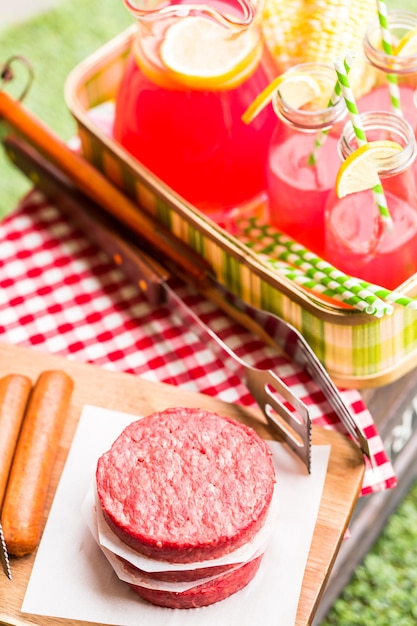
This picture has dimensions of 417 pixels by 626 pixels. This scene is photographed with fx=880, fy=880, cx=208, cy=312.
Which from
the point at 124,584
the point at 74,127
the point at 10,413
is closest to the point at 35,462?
the point at 10,413

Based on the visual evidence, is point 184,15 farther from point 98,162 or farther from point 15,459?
point 15,459

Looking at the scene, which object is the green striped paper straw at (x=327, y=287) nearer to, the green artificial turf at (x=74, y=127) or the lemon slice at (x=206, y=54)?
the lemon slice at (x=206, y=54)

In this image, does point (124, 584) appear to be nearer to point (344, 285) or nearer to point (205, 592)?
point (205, 592)

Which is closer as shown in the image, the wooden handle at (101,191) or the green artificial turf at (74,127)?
the wooden handle at (101,191)

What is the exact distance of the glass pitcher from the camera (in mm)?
1250

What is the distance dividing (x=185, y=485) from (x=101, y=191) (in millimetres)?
593

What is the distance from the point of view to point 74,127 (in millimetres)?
2447

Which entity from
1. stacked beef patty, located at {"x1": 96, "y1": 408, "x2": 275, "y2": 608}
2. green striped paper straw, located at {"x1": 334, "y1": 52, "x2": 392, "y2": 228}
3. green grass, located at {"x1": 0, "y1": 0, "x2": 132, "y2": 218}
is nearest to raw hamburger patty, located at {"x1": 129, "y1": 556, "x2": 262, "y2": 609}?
stacked beef patty, located at {"x1": 96, "y1": 408, "x2": 275, "y2": 608}

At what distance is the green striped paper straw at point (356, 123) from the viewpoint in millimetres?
1090

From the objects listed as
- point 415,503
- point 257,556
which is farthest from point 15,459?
point 415,503

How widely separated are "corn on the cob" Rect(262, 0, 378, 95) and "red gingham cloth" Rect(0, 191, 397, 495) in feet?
1.36

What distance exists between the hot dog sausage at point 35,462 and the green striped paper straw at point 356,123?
49cm

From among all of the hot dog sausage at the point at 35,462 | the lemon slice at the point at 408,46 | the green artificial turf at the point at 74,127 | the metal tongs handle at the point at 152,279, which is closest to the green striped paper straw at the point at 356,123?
the lemon slice at the point at 408,46

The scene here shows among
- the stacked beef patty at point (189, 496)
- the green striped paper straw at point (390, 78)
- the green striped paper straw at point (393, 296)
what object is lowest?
the stacked beef patty at point (189, 496)
